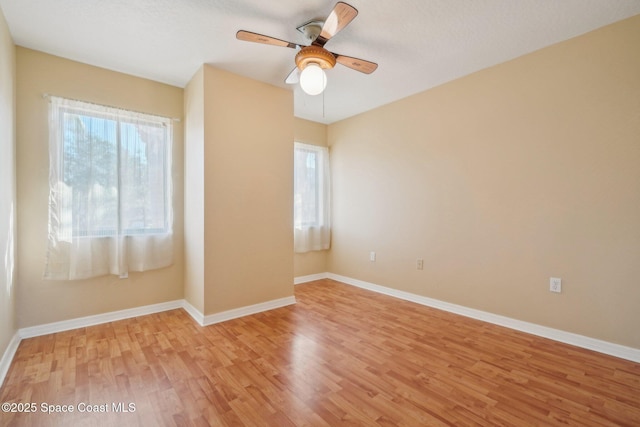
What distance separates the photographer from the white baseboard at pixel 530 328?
2196mm

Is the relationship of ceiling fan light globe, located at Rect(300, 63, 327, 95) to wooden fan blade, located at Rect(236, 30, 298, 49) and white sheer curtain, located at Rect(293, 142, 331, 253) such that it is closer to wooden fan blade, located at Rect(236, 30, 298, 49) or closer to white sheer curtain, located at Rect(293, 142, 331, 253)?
wooden fan blade, located at Rect(236, 30, 298, 49)

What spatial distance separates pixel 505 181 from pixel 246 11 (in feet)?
8.99

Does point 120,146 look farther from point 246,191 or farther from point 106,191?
point 246,191

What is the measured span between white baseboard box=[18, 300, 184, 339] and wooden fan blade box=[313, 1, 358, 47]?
315 cm

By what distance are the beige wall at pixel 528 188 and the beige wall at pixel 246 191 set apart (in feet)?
4.77

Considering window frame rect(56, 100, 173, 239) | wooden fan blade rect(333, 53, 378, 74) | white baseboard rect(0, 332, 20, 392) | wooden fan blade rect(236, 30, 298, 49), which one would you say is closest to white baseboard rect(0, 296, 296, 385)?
white baseboard rect(0, 332, 20, 392)

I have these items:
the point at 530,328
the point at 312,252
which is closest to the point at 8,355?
the point at 312,252

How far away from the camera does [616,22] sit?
2205 mm

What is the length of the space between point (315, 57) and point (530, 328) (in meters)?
3.03

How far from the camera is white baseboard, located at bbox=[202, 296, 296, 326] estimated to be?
2.85 meters

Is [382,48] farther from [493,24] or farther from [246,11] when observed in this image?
[246,11]

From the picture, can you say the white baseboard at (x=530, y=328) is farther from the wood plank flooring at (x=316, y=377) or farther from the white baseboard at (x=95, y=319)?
the white baseboard at (x=95, y=319)

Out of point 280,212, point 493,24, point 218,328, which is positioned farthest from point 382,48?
point 218,328

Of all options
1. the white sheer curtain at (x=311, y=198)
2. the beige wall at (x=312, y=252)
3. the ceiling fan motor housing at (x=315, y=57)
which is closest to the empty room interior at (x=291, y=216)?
the ceiling fan motor housing at (x=315, y=57)
